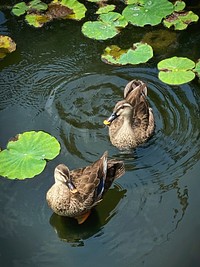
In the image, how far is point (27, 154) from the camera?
213 inches

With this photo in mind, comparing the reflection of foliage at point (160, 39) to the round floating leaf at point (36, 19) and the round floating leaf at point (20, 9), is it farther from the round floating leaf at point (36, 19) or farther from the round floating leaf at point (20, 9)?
the round floating leaf at point (20, 9)

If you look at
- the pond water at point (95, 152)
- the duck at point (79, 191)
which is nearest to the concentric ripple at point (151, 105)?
the pond water at point (95, 152)

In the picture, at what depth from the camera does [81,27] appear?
23.5 feet

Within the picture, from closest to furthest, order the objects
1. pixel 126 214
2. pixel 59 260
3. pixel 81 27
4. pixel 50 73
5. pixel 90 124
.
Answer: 1. pixel 59 260
2. pixel 126 214
3. pixel 90 124
4. pixel 50 73
5. pixel 81 27

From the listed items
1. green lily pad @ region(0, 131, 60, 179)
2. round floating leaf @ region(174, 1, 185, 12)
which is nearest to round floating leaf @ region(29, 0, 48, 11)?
round floating leaf @ region(174, 1, 185, 12)

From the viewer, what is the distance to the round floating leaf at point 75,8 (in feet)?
23.8

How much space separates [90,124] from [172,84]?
1085mm

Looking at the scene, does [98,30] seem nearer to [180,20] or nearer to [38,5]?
[38,5]

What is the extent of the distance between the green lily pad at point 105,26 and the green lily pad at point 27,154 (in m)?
1.88

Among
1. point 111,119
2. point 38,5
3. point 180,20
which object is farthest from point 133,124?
point 38,5

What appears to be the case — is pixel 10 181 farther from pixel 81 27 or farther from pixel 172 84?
pixel 81 27

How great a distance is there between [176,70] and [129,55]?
0.61 meters

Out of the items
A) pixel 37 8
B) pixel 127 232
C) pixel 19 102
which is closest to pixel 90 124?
pixel 19 102

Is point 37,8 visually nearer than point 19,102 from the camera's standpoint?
No
